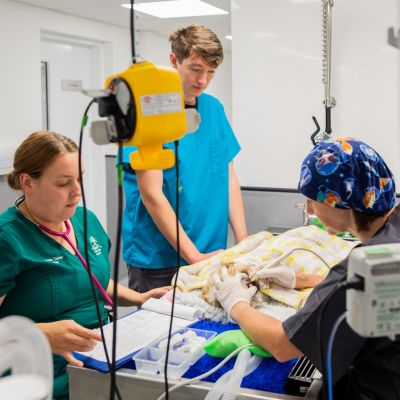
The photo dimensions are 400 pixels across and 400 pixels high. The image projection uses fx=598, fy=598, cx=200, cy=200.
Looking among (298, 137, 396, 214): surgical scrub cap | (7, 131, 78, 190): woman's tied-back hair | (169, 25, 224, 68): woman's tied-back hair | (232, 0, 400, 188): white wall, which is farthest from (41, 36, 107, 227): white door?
(298, 137, 396, 214): surgical scrub cap

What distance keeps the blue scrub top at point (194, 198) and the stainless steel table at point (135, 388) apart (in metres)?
0.93

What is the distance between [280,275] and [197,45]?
0.94 metres

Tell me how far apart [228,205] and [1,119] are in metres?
2.08

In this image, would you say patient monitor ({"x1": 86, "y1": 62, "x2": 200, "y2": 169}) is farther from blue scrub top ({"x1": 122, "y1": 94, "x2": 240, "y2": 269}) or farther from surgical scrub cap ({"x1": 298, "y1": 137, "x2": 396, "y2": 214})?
blue scrub top ({"x1": 122, "y1": 94, "x2": 240, "y2": 269})

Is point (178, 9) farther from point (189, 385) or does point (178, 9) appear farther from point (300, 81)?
point (189, 385)

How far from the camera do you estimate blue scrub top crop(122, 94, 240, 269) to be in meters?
2.20

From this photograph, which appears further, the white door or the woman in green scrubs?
the white door

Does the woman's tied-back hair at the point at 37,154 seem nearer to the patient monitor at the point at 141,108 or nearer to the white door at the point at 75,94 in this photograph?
the patient monitor at the point at 141,108

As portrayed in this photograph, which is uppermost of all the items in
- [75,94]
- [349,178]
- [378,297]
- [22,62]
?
[22,62]

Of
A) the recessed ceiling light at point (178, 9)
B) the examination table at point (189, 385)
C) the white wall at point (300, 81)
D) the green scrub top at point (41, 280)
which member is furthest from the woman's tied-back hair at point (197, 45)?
the recessed ceiling light at point (178, 9)

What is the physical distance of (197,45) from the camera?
210 centimetres

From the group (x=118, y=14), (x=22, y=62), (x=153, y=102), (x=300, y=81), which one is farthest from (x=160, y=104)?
(x=118, y=14)

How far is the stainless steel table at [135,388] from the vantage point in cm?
115

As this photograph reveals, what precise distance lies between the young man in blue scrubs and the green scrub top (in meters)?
0.50
